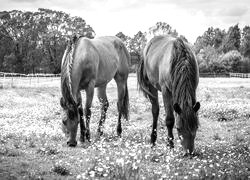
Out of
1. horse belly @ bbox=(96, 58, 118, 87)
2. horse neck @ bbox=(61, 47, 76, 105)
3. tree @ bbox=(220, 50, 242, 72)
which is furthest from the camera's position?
tree @ bbox=(220, 50, 242, 72)

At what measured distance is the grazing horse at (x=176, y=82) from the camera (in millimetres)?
7195

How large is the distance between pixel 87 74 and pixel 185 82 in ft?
10.9

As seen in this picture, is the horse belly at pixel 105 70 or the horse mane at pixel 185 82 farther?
the horse belly at pixel 105 70

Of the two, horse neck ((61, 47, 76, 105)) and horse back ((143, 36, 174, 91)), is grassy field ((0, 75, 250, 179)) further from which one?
horse back ((143, 36, 174, 91))

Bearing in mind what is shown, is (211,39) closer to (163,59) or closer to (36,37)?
(36,37)

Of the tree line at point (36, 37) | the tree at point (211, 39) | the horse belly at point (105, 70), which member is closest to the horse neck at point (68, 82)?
the horse belly at point (105, 70)

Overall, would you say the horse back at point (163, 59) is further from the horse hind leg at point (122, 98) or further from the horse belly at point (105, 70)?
the horse hind leg at point (122, 98)

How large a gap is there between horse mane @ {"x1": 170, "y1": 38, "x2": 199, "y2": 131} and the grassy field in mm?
739

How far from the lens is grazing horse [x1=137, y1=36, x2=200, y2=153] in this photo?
7.20m

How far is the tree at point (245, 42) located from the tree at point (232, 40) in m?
1.69

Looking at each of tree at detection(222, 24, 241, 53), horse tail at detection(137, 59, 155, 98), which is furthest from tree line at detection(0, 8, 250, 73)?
tree at detection(222, 24, 241, 53)

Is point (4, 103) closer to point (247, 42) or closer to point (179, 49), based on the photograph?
point (179, 49)

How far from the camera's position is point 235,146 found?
8578 mm

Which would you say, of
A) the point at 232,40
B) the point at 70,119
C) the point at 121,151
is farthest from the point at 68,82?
the point at 232,40
